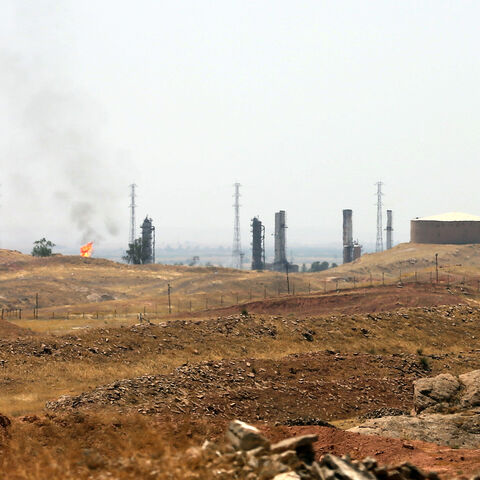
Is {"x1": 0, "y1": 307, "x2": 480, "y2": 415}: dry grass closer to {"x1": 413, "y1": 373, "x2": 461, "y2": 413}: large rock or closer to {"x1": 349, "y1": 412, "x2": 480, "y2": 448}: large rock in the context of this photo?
{"x1": 413, "y1": 373, "x2": 461, "y2": 413}: large rock

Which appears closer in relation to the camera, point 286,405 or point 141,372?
point 286,405

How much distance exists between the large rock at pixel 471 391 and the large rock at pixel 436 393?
409 mm

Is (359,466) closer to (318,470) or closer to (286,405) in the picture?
(318,470)

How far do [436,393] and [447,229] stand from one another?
385 feet

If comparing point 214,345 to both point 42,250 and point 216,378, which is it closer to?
point 216,378

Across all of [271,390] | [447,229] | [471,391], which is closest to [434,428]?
[471,391]

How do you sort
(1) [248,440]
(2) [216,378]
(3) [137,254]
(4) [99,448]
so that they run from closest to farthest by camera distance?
(1) [248,440], (4) [99,448], (2) [216,378], (3) [137,254]

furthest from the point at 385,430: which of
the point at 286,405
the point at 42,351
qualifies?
the point at 42,351

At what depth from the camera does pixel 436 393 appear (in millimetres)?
38531

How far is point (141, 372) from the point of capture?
1873 inches

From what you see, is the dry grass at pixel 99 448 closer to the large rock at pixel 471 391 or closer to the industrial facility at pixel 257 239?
the large rock at pixel 471 391

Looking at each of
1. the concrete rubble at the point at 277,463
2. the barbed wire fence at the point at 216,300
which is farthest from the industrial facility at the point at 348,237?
the concrete rubble at the point at 277,463

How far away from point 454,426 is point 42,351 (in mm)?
26941

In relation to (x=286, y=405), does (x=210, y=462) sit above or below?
above
